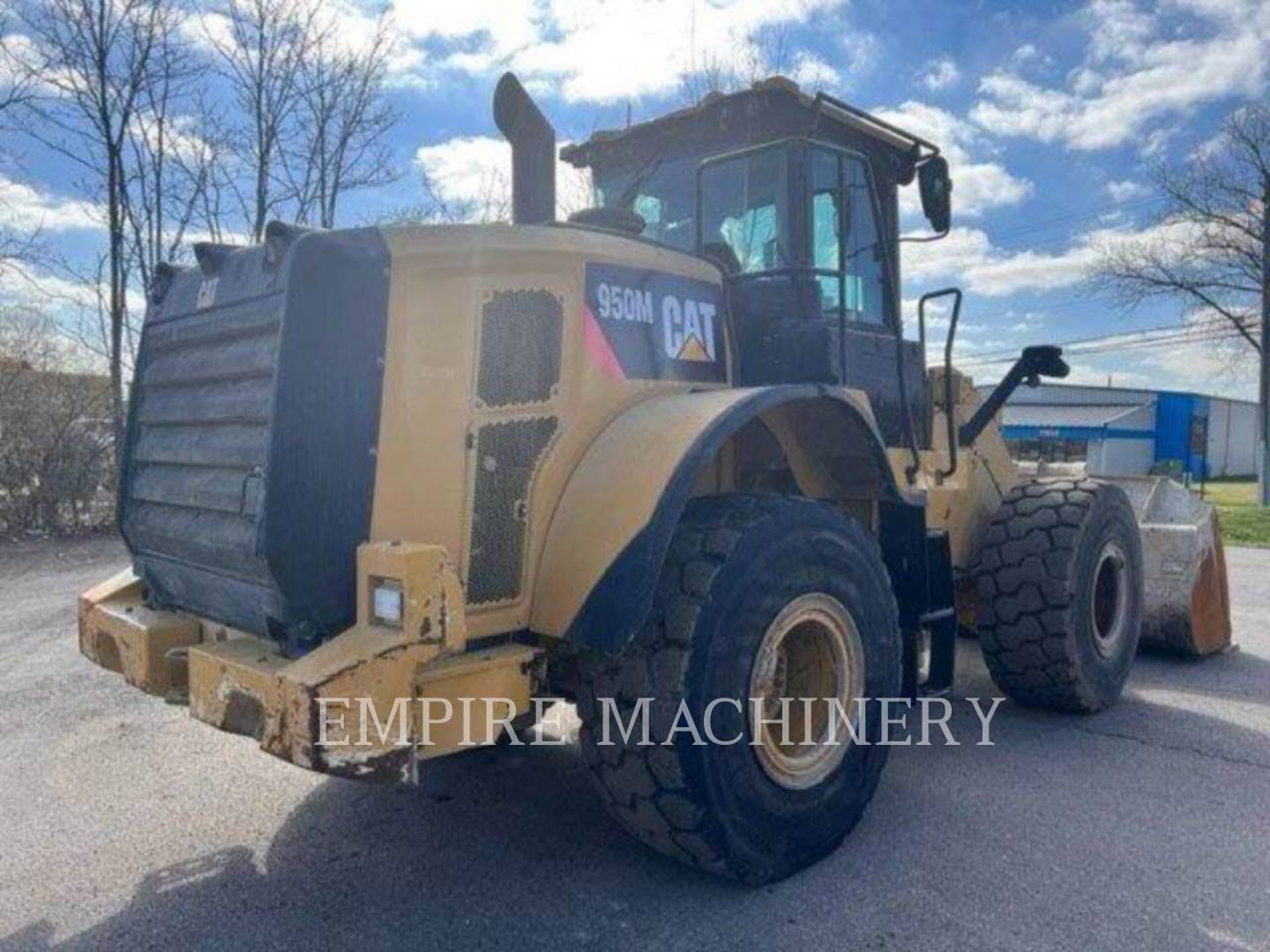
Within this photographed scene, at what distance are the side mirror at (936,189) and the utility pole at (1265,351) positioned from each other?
2298cm

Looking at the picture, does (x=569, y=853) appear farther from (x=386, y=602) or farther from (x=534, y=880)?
(x=386, y=602)

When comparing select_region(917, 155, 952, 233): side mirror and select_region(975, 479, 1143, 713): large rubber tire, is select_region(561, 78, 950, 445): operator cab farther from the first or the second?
select_region(975, 479, 1143, 713): large rubber tire

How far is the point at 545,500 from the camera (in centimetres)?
297

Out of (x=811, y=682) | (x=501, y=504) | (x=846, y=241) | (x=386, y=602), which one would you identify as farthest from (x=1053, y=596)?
(x=386, y=602)

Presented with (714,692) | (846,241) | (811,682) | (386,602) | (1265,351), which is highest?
(1265,351)

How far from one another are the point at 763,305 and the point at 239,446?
209cm

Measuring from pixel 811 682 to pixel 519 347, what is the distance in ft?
5.26

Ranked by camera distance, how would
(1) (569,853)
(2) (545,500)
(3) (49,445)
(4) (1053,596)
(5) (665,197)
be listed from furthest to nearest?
(3) (49,445)
(4) (1053,596)
(5) (665,197)
(1) (569,853)
(2) (545,500)

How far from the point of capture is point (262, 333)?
295 centimetres

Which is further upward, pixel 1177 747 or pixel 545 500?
pixel 545 500

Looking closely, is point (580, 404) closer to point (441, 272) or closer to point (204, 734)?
point (441, 272)

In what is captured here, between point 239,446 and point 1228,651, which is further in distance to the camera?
point 1228,651

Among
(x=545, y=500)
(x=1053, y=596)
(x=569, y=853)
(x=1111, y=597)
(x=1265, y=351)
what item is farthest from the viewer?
(x=1265, y=351)

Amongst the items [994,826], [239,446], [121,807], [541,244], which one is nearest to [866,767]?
[994,826]
